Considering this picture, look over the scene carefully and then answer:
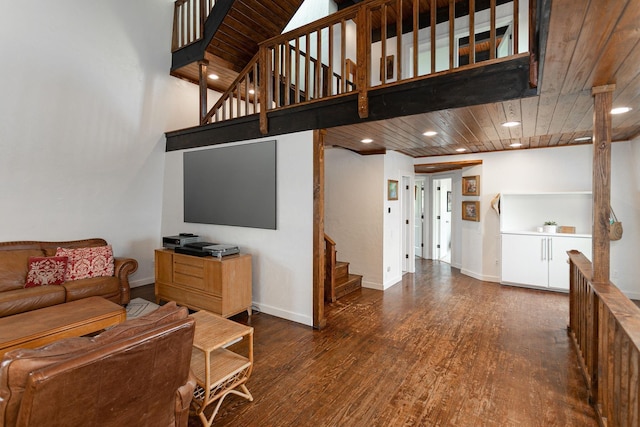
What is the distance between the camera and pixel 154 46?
4.88 m

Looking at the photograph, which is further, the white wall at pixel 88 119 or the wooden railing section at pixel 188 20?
the wooden railing section at pixel 188 20

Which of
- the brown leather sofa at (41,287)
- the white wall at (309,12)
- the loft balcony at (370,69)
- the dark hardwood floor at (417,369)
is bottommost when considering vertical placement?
the dark hardwood floor at (417,369)

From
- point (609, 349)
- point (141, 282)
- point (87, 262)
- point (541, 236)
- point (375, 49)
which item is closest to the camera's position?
point (609, 349)

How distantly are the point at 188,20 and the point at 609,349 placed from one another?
6.08 m

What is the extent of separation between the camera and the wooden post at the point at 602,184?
222cm

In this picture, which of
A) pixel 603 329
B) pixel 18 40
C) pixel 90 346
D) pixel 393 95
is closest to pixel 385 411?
pixel 603 329

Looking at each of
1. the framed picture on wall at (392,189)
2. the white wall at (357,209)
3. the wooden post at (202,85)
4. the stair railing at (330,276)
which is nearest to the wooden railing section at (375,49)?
the wooden post at (202,85)

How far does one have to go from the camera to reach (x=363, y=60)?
3016 millimetres

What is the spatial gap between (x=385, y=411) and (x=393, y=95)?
8.44 ft

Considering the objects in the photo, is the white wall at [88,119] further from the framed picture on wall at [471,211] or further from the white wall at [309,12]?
the framed picture on wall at [471,211]

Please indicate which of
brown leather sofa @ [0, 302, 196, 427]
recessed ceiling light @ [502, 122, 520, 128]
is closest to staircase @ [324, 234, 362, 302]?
recessed ceiling light @ [502, 122, 520, 128]

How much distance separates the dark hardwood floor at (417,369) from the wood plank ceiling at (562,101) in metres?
2.18

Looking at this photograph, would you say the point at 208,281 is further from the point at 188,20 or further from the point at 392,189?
the point at 188,20

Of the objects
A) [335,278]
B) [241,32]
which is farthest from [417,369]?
[241,32]
